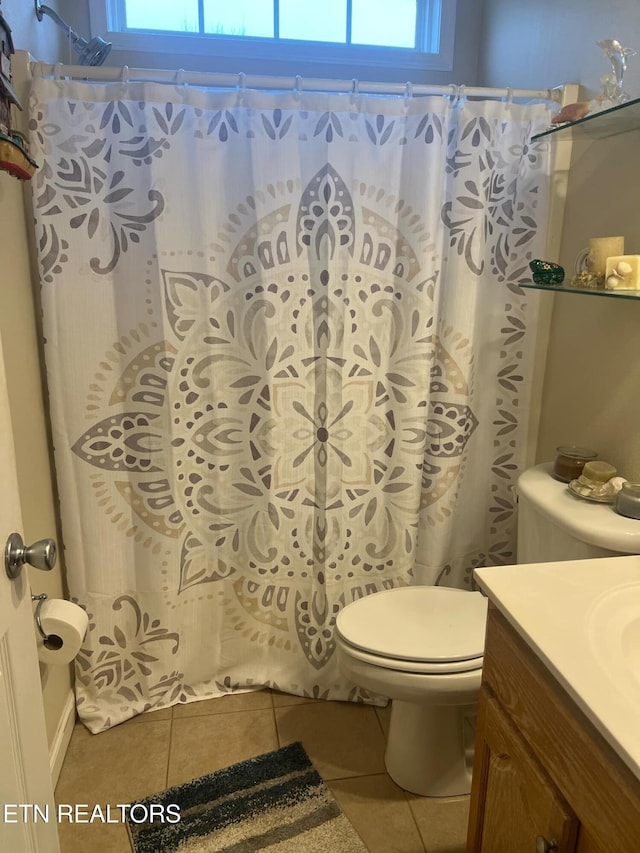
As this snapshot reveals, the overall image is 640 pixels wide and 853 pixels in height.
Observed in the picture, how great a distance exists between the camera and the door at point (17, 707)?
97 cm

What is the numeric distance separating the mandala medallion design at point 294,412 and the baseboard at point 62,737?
48cm

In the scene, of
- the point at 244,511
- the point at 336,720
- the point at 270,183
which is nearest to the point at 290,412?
the point at 244,511

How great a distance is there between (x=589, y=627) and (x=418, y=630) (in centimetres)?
68

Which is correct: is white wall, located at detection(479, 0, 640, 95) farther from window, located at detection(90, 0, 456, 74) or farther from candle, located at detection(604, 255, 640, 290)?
candle, located at detection(604, 255, 640, 290)

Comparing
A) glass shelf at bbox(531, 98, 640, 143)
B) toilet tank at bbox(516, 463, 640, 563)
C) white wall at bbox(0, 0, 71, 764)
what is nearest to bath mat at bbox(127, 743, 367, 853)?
white wall at bbox(0, 0, 71, 764)

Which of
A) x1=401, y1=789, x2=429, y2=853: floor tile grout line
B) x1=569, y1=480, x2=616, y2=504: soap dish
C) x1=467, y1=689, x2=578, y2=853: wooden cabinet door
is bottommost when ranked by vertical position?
x1=401, y1=789, x2=429, y2=853: floor tile grout line

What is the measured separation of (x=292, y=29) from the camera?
2.12 meters

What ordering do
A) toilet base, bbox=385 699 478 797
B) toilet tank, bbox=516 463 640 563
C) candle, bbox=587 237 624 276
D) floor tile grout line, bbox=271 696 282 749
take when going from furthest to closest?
floor tile grout line, bbox=271 696 282 749 < toilet base, bbox=385 699 478 797 < candle, bbox=587 237 624 276 < toilet tank, bbox=516 463 640 563

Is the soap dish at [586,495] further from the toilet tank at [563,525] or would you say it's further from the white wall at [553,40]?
the white wall at [553,40]

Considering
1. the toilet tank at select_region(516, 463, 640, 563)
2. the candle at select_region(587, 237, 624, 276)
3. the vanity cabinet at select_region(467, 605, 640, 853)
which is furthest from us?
the candle at select_region(587, 237, 624, 276)

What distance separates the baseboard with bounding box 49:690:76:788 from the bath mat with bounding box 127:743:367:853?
0.25 metres

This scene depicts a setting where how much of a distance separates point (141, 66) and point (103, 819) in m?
2.16

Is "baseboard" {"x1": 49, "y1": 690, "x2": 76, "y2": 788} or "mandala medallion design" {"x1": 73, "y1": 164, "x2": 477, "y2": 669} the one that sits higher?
"mandala medallion design" {"x1": 73, "y1": 164, "x2": 477, "y2": 669}

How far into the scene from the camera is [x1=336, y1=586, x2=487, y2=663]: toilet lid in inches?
59.6
